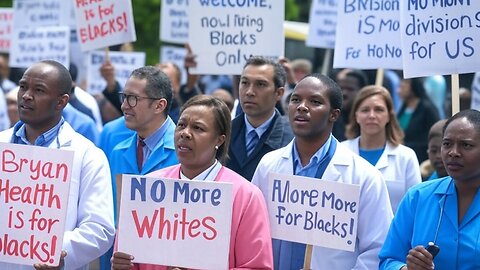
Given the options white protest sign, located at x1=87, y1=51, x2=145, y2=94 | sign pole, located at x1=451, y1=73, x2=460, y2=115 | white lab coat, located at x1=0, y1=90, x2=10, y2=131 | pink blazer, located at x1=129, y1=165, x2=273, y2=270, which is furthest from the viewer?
white protest sign, located at x1=87, y1=51, x2=145, y2=94

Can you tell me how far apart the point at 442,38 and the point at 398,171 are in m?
1.30

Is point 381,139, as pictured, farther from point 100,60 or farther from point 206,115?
point 100,60

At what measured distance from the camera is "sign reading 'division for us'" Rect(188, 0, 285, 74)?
898 centimetres

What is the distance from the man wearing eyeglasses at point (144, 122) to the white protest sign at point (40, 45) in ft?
15.2

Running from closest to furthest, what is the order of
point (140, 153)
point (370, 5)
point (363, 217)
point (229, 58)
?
point (363, 217) → point (140, 153) → point (370, 5) → point (229, 58)

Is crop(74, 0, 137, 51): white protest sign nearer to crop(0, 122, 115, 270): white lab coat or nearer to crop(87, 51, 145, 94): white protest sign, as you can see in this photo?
crop(87, 51, 145, 94): white protest sign

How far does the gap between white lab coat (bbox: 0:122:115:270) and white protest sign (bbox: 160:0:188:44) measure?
20.5 feet

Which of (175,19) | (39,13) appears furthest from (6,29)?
(175,19)

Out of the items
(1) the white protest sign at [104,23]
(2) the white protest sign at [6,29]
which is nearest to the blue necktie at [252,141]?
(1) the white protest sign at [104,23]

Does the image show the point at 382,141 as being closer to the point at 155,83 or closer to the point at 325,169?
the point at 155,83

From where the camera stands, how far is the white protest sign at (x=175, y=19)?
470 inches

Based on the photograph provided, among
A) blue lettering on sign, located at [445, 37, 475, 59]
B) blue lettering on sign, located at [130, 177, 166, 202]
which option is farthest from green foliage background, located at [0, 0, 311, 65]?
blue lettering on sign, located at [130, 177, 166, 202]

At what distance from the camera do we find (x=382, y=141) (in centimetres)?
811

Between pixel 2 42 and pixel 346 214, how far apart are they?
9224 mm
